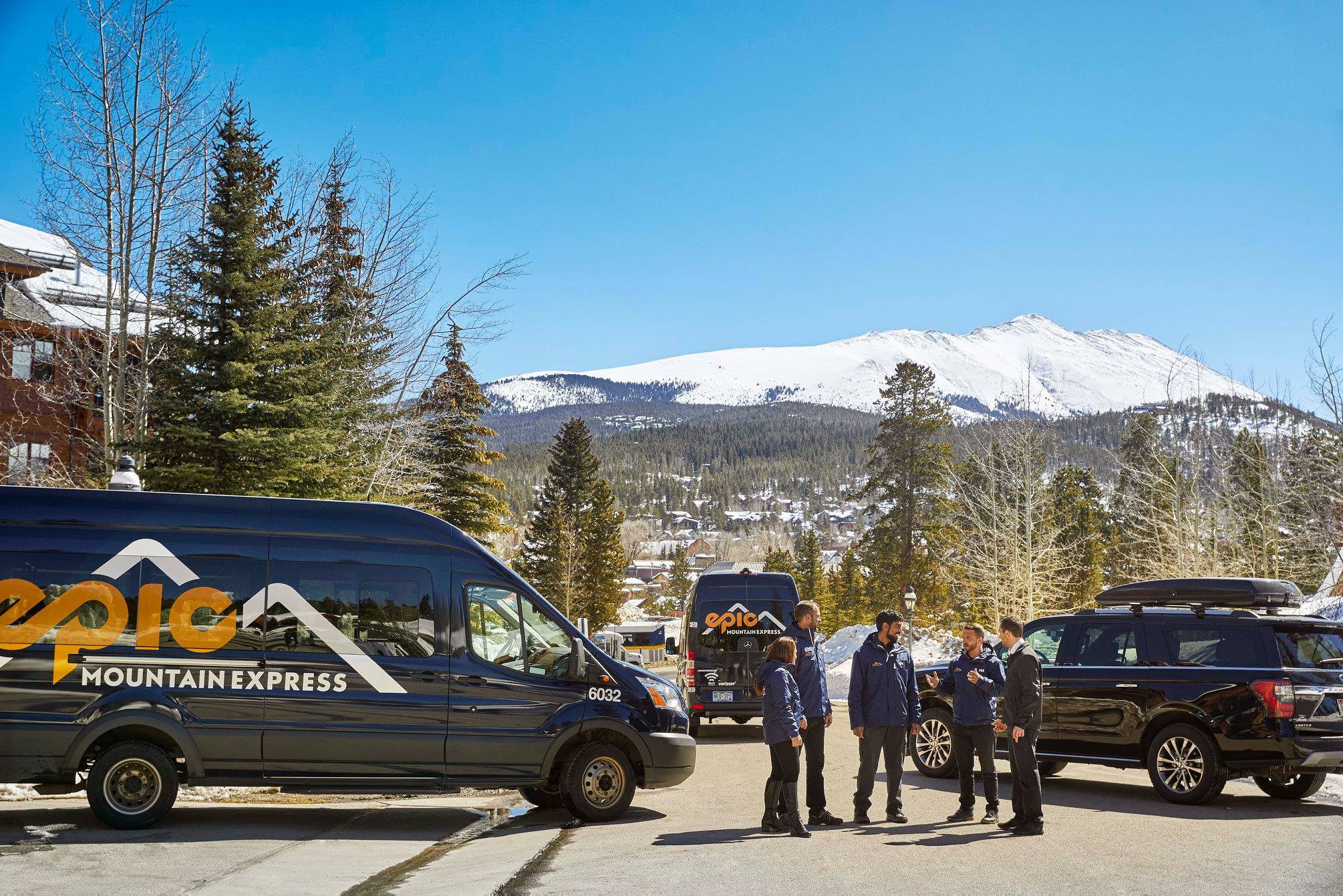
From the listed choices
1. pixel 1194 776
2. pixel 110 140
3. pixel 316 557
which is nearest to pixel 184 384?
pixel 110 140

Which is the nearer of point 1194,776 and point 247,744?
point 247,744

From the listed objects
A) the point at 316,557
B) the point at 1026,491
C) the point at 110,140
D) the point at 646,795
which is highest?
the point at 110,140

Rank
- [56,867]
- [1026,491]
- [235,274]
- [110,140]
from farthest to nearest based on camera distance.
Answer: [1026,491]
[110,140]
[235,274]
[56,867]

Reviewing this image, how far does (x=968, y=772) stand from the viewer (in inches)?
416

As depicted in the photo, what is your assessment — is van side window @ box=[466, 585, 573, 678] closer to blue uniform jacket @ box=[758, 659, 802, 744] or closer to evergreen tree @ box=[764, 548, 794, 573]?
blue uniform jacket @ box=[758, 659, 802, 744]

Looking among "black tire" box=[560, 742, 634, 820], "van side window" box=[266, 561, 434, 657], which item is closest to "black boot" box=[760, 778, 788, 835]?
"black tire" box=[560, 742, 634, 820]

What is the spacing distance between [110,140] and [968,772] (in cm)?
2064

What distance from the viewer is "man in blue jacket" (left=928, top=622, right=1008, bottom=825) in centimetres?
1035

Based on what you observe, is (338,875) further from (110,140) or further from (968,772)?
(110,140)

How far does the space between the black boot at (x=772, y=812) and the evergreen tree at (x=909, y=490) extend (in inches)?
1896

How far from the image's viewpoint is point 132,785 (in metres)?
9.66

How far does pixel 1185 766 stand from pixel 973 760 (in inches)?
105

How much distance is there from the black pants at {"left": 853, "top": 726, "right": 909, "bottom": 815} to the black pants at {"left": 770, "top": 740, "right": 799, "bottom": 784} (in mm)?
877

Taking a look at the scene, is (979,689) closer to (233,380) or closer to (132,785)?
(132,785)
